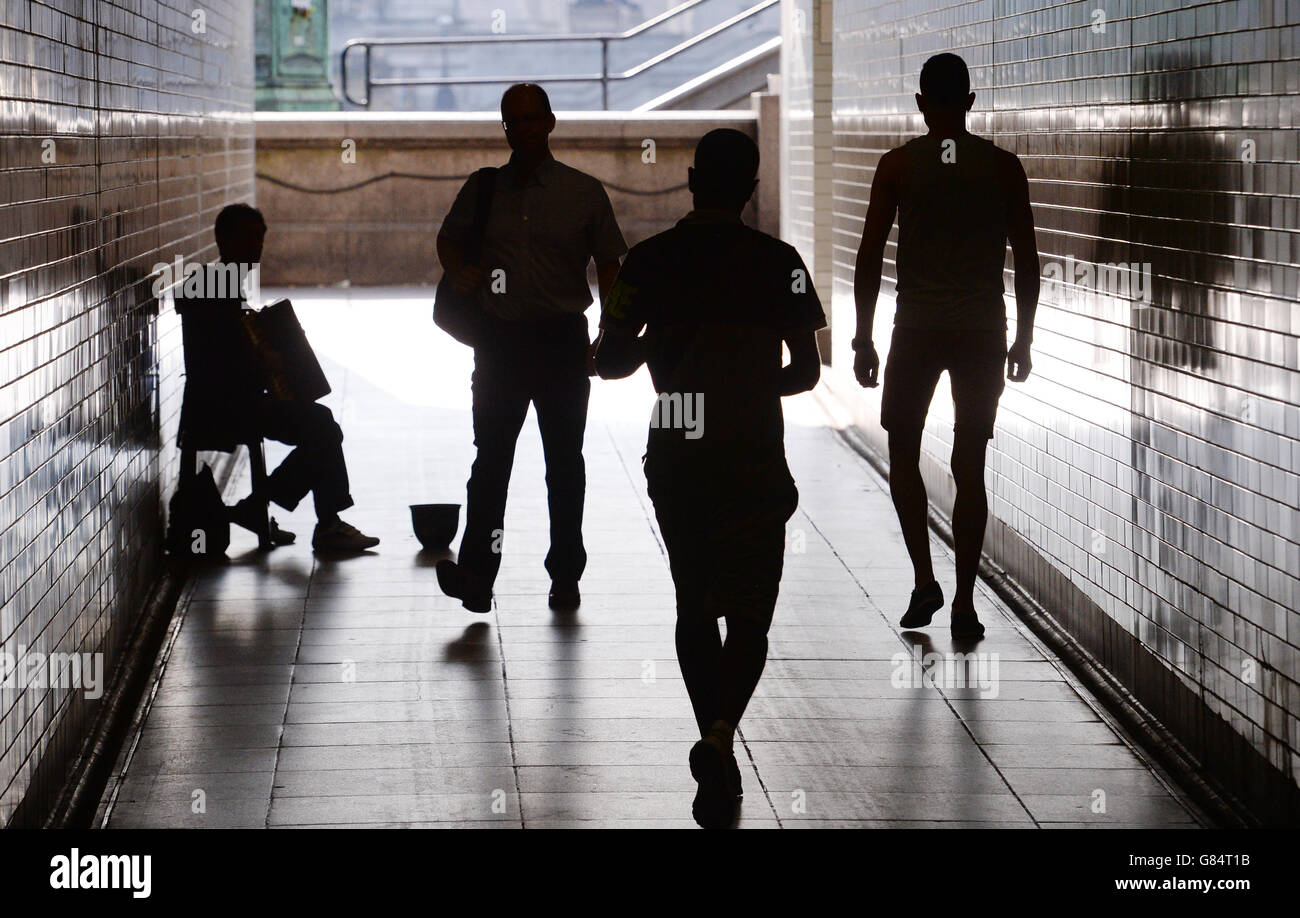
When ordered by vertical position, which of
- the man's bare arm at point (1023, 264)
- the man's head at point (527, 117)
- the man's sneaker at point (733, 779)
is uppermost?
the man's head at point (527, 117)

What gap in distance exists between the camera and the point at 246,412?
315 inches

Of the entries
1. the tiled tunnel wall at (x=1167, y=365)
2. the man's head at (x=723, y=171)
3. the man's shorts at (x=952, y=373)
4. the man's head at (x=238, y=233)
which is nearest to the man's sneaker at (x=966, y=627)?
the tiled tunnel wall at (x=1167, y=365)

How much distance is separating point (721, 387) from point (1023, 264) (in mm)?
2126

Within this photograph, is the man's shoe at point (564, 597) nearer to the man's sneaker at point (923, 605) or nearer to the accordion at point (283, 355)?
the man's sneaker at point (923, 605)

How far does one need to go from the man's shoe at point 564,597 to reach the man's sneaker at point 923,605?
127 centimetres

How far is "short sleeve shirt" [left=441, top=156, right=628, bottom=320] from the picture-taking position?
6.72m

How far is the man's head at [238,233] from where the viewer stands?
8047 millimetres

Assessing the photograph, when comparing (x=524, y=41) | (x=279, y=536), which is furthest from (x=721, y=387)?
(x=524, y=41)

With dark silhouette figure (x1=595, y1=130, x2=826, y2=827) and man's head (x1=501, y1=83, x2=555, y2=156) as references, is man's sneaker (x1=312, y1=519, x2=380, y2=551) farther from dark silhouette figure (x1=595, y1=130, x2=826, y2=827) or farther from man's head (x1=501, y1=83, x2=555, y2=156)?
dark silhouette figure (x1=595, y1=130, x2=826, y2=827)

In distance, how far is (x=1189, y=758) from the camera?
534 centimetres

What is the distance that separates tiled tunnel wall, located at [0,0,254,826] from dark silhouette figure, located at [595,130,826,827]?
1.48 meters
